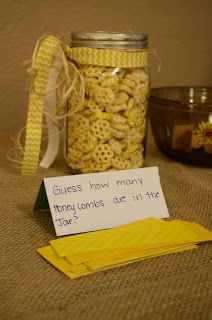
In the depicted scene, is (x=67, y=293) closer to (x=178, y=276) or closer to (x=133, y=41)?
(x=178, y=276)

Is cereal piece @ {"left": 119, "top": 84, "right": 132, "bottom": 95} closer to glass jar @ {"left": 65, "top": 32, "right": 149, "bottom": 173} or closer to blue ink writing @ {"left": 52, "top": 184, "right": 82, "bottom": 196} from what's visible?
glass jar @ {"left": 65, "top": 32, "right": 149, "bottom": 173}

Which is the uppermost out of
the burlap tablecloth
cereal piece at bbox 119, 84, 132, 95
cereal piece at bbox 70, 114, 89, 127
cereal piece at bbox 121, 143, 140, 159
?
cereal piece at bbox 119, 84, 132, 95

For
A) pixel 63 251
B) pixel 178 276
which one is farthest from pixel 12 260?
pixel 178 276

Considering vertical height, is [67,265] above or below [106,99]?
below

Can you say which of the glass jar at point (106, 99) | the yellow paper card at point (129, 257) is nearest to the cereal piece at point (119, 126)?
the glass jar at point (106, 99)

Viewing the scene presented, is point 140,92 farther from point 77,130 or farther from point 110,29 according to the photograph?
point 110,29

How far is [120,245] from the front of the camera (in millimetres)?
462

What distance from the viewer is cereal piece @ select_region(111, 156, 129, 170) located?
64 centimetres

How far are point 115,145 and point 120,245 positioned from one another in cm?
21

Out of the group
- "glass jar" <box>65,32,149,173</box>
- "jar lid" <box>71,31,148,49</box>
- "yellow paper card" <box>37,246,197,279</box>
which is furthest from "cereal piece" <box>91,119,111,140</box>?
"yellow paper card" <box>37,246,197,279</box>

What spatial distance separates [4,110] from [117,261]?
59 cm

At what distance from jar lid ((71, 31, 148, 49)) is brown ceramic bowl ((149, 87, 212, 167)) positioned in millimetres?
144

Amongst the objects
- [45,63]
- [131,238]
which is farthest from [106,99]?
[131,238]

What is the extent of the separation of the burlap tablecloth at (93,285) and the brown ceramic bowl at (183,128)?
20cm
